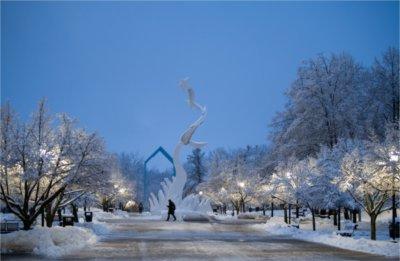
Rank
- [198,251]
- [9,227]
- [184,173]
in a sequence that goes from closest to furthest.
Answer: [198,251]
[9,227]
[184,173]

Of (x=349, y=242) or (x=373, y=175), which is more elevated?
(x=373, y=175)

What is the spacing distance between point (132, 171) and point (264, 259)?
110m

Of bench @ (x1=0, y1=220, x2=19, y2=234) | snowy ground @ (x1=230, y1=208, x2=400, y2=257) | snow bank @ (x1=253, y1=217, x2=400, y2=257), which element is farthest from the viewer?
bench @ (x1=0, y1=220, x2=19, y2=234)

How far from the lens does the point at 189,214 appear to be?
164 feet

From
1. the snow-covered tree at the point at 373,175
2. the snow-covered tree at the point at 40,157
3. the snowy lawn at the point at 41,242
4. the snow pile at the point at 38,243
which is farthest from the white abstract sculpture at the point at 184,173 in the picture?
the snow pile at the point at 38,243

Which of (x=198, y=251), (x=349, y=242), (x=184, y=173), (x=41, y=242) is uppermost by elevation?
(x=184, y=173)

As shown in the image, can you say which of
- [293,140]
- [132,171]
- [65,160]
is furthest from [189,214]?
[132,171]

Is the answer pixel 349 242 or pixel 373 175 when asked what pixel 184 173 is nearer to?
pixel 373 175

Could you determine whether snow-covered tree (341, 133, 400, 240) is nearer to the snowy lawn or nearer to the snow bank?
the snow bank

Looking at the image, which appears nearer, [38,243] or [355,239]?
[38,243]

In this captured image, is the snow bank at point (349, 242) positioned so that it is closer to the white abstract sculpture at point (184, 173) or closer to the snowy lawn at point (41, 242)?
the snowy lawn at point (41, 242)

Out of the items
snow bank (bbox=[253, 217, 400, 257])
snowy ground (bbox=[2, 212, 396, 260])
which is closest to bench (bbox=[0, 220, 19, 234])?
snowy ground (bbox=[2, 212, 396, 260])

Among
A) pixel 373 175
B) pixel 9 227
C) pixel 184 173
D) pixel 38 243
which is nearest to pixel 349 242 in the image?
pixel 373 175

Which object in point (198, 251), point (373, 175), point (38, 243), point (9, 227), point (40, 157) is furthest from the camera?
point (9, 227)
